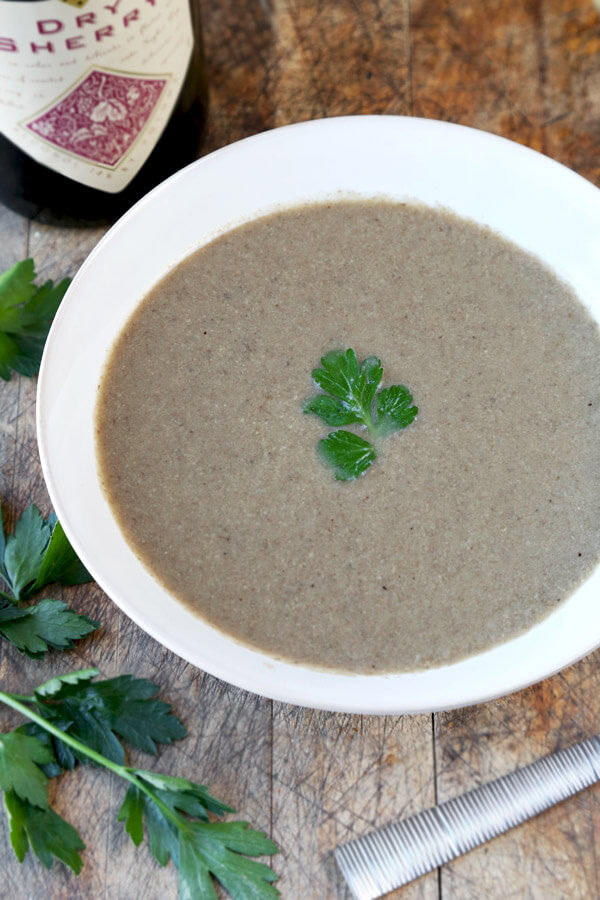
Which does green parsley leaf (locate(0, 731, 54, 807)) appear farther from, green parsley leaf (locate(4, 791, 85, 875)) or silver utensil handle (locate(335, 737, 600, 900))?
silver utensil handle (locate(335, 737, 600, 900))

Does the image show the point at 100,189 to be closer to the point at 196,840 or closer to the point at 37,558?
the point at 37,558

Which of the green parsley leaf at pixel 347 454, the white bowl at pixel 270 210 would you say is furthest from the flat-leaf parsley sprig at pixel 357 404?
the white bowl at pixel 270 210

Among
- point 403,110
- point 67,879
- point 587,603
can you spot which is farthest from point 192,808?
point 403,110

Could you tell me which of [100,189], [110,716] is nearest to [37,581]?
[110,716]

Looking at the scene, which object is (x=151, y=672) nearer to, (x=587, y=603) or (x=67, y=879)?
(x=67, y=879)

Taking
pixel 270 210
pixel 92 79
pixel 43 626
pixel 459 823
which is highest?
pixel 92 79

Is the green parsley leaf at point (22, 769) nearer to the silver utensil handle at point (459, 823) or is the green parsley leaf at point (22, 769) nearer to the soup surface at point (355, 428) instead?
the soup surface at point (355, 428)
